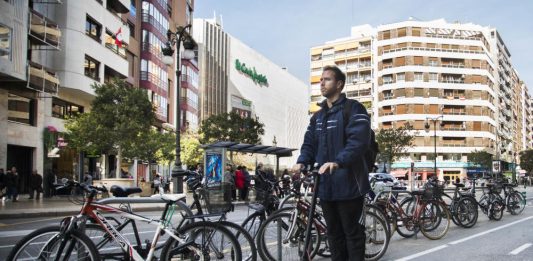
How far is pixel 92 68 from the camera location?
3416 centimetres

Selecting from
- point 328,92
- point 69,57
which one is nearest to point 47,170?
point 69,57

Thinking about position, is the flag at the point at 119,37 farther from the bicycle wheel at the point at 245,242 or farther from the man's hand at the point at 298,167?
the man's hand at the point at 298,167

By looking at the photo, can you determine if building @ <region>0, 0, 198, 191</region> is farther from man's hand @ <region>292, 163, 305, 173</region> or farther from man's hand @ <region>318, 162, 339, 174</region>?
man's hand @ <region>318, 162, 339, 174</region>

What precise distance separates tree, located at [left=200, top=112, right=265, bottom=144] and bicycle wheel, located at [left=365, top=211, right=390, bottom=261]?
4140 centimetres

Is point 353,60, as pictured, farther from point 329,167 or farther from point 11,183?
point 329,167

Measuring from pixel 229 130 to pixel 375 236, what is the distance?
4194cm

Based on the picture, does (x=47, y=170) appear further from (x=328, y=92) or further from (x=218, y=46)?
(x=218, y=46)

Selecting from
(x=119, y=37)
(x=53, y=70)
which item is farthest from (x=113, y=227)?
(x=119, y=37)

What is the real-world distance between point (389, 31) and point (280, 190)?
80941mm

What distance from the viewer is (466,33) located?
84562 mm

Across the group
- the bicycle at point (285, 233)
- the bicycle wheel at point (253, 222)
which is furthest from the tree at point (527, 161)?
the bicycle at point (285, 233)

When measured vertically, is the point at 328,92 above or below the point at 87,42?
below

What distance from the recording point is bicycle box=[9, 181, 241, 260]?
15.8ft

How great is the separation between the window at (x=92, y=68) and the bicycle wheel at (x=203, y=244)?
29.7m
